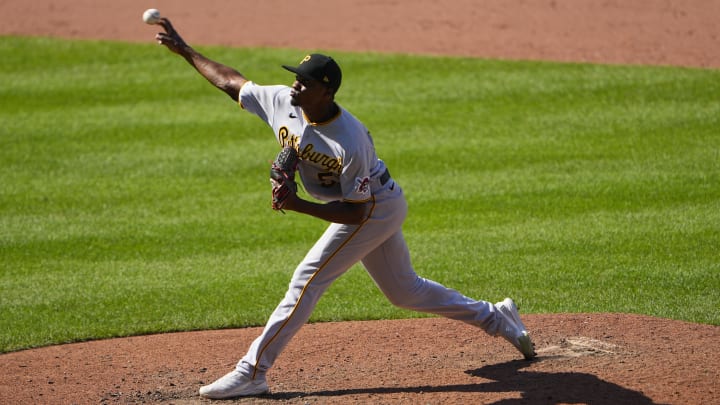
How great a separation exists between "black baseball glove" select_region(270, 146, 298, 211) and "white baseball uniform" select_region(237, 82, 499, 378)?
185 mm

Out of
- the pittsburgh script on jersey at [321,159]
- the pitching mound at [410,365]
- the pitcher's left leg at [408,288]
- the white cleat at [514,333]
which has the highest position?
the pittsburgh script on jersey at [321,159]

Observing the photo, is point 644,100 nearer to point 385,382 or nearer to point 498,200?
point 498,200

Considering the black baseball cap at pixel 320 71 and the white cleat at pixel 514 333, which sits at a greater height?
the black baseball cap at pixel 320 71

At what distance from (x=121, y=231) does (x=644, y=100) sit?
23.2 feet

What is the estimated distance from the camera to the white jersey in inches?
194

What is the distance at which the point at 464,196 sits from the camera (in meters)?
9.59

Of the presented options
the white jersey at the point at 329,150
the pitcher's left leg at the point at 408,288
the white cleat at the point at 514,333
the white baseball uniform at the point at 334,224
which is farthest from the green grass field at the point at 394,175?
the white jersey at the point at 329,150

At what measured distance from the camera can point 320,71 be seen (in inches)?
192

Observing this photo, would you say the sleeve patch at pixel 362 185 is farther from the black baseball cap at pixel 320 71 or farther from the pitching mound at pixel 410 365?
the pitching mound at pixel 410 365

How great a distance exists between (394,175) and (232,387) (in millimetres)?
5418

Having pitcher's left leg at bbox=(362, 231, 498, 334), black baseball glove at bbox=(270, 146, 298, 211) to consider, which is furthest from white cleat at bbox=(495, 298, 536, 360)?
black baseball glove at bbox=(270, 146, 298, 211)

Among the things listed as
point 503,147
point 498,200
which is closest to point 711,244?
point 498,200

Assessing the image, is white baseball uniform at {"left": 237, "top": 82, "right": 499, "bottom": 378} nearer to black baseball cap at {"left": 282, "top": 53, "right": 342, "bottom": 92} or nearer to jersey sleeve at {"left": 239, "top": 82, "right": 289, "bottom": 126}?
jersey sleeve at {"left": 239, "top": 82, "right": 289, "bottom": 126}

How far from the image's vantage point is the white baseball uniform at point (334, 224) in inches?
196
